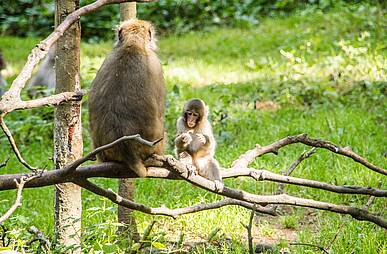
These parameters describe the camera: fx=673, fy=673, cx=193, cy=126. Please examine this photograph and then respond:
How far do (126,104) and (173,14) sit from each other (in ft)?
42.1

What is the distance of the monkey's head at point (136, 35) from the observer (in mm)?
4348

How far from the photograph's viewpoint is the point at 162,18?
54.9ft

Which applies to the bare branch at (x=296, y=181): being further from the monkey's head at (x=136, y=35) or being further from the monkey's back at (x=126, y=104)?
the monkey's head at (x=136, y=35)

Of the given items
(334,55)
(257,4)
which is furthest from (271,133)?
(257,4)

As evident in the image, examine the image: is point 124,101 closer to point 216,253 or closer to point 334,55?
point 216,253

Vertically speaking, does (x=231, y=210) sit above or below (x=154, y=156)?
below

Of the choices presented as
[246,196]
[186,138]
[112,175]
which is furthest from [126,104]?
[186,138]

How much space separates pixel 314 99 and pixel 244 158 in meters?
5.16

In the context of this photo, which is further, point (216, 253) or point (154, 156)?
point (216, 253)

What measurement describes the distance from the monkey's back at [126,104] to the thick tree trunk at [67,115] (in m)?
0.12

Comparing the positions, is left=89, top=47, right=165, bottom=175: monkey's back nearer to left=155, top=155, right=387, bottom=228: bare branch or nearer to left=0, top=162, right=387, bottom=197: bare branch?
left=0, top=162, right=387, bottom=197: bare branch


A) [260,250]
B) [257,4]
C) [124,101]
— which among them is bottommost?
[260,250]

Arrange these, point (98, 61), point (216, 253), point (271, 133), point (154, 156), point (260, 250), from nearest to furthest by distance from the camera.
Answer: point (154, 156) < point (216, 253) < point (260, 250) < point (271, 133) < point (98, 61)

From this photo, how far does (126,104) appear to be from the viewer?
408 centimetres
